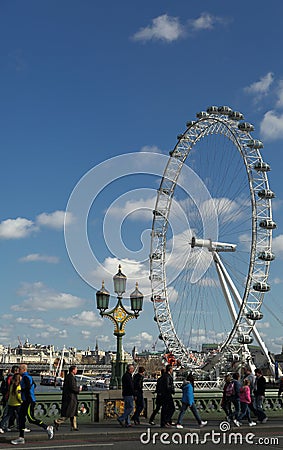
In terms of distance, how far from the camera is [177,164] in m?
59.7

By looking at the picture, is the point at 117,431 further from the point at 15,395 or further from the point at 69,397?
the point at 15,395

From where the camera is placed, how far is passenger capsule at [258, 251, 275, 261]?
2040 inches

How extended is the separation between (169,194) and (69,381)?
4470 centimetres

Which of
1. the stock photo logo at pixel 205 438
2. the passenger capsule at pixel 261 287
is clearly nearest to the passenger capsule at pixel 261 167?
the passenger capsule at pixel 261 287

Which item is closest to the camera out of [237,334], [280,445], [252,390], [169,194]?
[280,445]

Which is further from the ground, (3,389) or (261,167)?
(261,167)

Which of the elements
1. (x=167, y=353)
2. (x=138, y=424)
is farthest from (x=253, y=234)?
(x=138, y=424)

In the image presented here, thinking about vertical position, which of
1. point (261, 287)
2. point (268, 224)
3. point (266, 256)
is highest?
point (268, 224)

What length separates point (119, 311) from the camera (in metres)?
22.5

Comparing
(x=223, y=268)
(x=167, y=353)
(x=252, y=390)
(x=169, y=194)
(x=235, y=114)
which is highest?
(x=235, y=114)

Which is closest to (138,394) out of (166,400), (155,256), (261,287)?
(166,400)

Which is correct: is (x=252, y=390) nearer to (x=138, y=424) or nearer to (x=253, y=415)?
(x=253, y=415)
